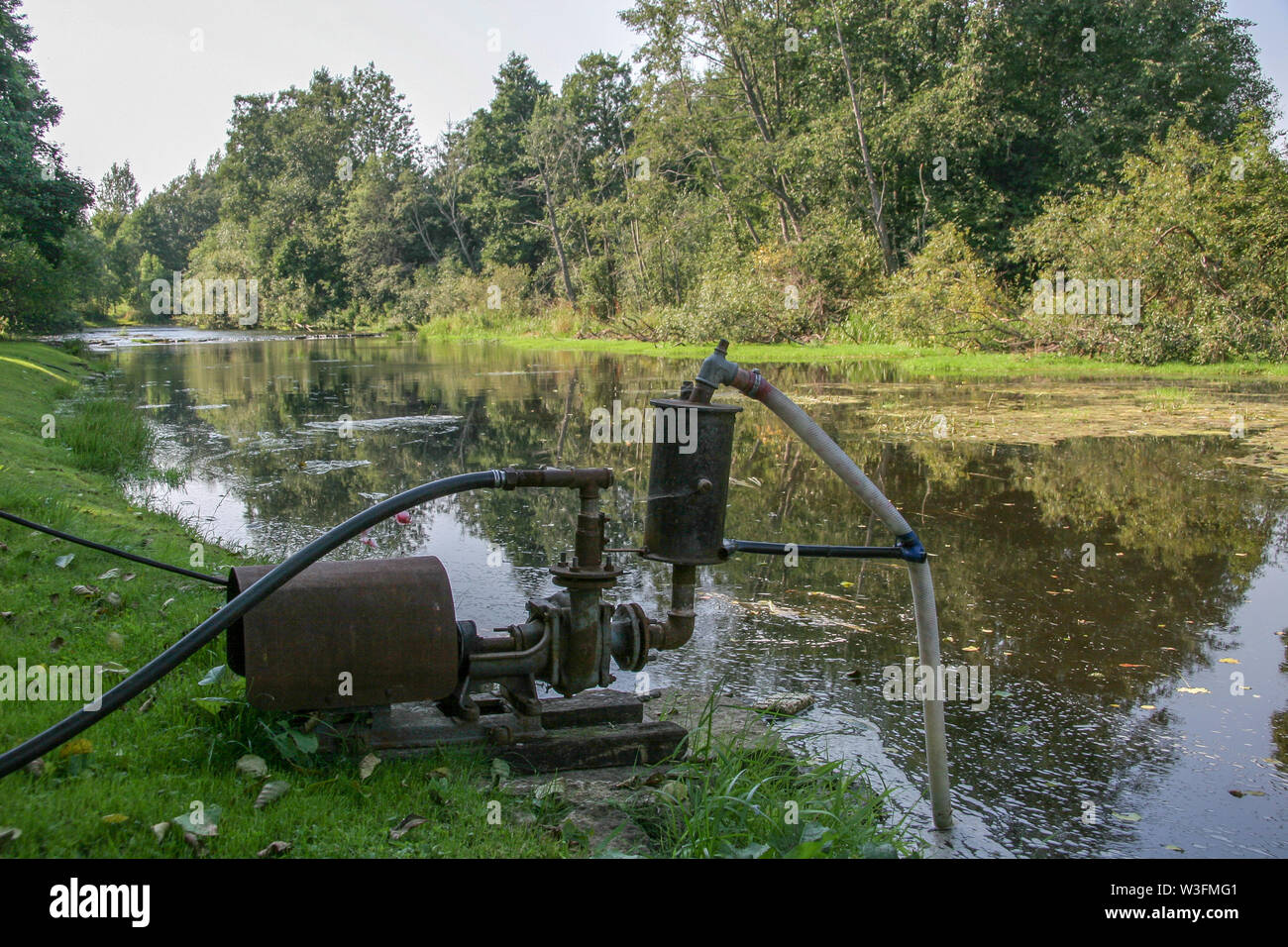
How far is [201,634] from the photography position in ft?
9.57

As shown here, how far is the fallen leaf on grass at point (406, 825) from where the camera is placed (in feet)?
10.5

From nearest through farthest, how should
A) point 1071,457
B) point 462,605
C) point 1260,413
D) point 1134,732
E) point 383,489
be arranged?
point 1134,732 < point 462,605 < point 383,489 < point 1071,457 < point 1260,413

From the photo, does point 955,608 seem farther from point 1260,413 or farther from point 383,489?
point 1260,413

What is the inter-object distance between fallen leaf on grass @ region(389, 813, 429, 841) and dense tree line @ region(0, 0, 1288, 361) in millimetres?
20941

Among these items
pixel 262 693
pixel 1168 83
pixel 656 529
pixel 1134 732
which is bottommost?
pixel 1134 732

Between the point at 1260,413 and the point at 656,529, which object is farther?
the point at 1260,413

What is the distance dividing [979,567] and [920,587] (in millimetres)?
3961

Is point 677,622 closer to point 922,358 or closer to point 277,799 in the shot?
point 277,799

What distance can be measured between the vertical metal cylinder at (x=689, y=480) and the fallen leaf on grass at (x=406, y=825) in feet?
3.94

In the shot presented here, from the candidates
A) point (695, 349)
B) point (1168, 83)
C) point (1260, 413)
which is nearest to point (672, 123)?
point (695, 349)
